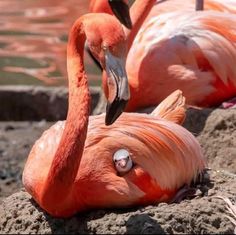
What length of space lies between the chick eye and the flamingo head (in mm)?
361

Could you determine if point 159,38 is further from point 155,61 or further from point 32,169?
point 32,169

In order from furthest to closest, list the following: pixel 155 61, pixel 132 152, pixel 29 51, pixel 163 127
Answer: pixel 29 51
pixel 155 61
pixel 163 127
pixel 132 152

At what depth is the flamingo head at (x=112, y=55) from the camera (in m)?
3.79

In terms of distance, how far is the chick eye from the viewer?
4.16m

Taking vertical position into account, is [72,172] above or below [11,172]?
above

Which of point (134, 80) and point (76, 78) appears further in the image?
point (134, 80)

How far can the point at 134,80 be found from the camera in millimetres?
5887

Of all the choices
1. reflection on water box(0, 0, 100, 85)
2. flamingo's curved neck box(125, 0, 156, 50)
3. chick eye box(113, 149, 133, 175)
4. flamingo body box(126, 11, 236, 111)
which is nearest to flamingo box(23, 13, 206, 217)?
chick eye box(113, 149, 133, 175)

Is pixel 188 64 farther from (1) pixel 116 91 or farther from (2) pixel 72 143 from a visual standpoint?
(1) pixel 116 91

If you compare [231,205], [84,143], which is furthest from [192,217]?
[84,143]

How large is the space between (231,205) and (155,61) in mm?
1752

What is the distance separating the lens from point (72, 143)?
4043 millimetres

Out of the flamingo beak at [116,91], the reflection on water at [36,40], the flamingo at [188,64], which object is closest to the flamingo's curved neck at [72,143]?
the flamingo beak at [116,91]

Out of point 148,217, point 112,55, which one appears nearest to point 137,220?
point 148,217
